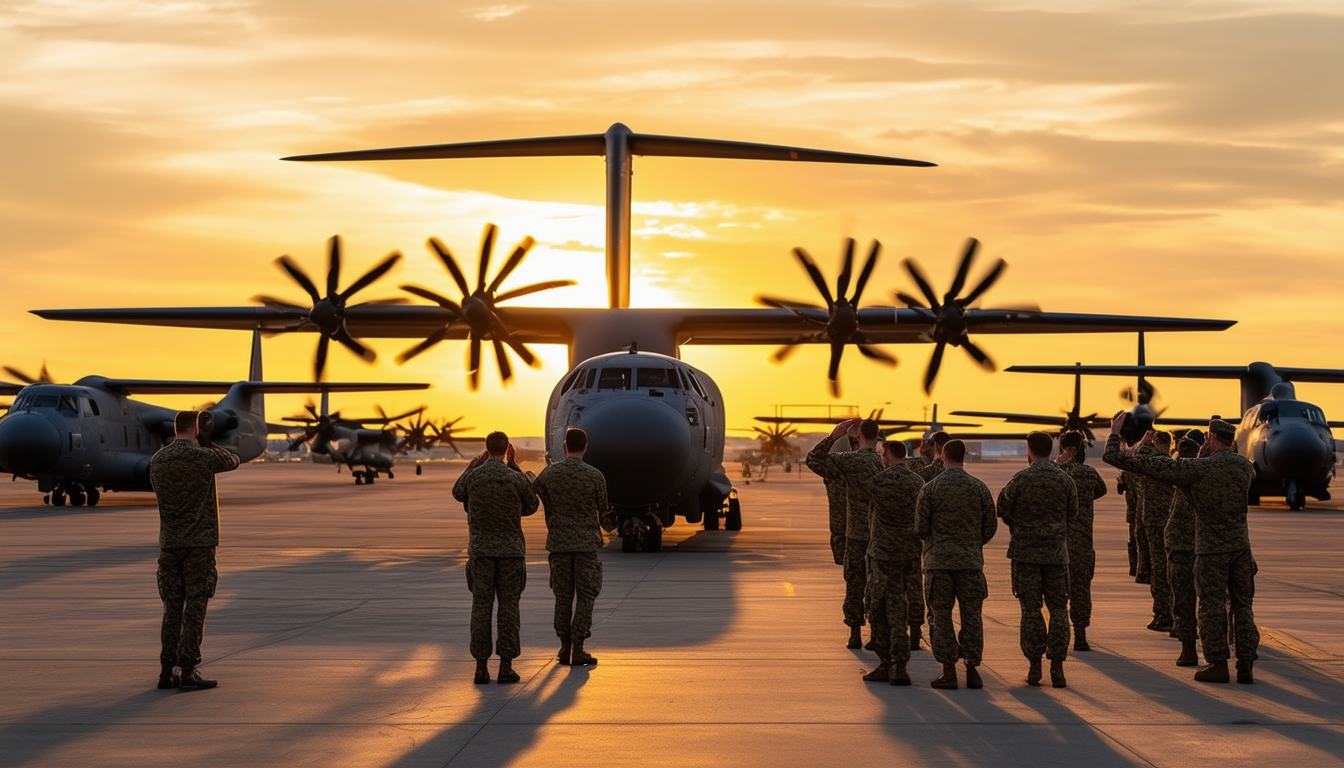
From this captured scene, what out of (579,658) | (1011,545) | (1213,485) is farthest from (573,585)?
(1213,485)

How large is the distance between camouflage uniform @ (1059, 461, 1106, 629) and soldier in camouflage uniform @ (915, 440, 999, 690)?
5.45ft

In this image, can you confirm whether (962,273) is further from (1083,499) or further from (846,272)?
(1083,499)

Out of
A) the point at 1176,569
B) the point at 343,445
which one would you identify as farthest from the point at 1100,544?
the point at 343,445

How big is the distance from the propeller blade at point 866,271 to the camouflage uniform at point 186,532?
15.7 meters

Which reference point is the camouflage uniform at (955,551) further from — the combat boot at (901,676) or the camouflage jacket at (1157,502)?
the camouflage jacket at (1157,502)

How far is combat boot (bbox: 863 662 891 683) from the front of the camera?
8695 millimetres

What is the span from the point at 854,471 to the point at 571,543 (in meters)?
2.13

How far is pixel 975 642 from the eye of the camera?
847 centimetres

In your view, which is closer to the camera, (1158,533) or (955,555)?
(955,555)

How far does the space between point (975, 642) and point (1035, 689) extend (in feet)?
1.63

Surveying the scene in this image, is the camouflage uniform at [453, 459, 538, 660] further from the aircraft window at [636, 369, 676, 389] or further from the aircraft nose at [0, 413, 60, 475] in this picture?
the aircraft nose at [0, 413, 60, 475]

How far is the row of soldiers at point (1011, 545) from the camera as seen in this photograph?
858 centimetres

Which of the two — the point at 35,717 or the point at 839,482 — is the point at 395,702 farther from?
the point at 839,482

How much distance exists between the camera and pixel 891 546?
359 inches
